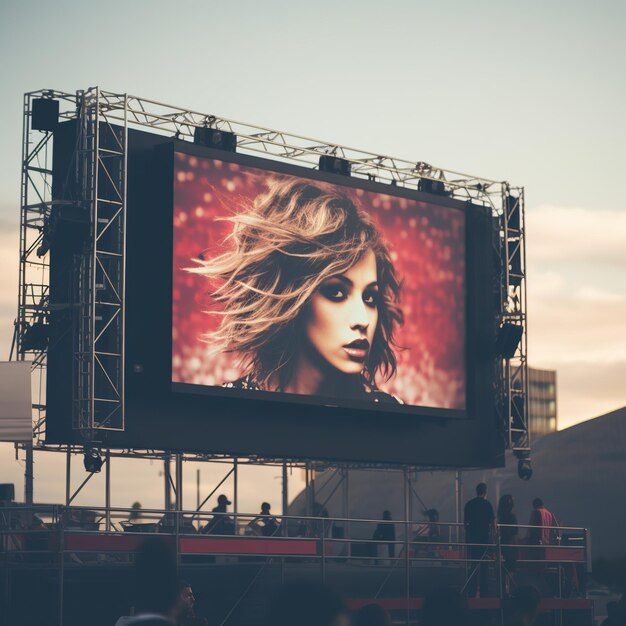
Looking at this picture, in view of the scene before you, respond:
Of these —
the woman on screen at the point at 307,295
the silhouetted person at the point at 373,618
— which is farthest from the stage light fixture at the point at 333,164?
the silhouetted person at the point at 373,618

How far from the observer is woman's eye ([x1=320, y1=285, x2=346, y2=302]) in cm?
2606

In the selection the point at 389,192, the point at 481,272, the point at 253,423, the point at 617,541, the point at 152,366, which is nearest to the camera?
the point at 152,366

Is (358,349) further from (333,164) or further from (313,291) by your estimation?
(333,164)

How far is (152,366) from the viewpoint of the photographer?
2370 cm

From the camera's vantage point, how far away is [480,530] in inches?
921

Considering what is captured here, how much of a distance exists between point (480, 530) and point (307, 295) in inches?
220

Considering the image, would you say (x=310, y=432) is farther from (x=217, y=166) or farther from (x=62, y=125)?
(x=62, y=125)

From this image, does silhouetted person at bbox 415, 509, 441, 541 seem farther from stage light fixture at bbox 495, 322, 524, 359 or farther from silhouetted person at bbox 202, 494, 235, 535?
silhouetted person at bbox 202, 494, 235, 535

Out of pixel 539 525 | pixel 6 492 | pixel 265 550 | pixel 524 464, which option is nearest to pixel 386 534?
pixel 539 525

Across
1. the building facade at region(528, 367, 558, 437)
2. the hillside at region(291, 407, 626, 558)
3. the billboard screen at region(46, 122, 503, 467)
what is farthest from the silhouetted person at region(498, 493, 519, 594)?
the building facade at region(528, 367, 558, 437)

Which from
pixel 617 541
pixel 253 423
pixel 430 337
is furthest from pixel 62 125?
pixel 617 541

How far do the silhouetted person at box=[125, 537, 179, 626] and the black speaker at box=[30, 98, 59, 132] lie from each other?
17.7 meters

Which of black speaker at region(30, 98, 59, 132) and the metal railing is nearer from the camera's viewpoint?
the metal railing

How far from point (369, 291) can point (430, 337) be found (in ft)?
6.67
